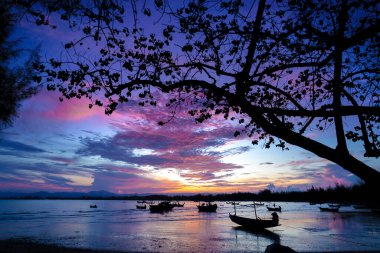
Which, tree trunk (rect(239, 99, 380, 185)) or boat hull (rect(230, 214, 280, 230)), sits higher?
tree trunk (rect(239, 99, 380, 185))

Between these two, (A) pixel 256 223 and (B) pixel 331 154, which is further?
(A) pixel 256 223

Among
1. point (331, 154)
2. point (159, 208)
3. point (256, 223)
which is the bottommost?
point (256, 223)

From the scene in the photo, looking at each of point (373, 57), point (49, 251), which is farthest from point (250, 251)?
point (373, 57)

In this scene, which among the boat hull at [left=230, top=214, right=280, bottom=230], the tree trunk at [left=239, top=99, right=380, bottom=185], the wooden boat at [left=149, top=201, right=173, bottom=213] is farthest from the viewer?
the wooden boat at [left=149, top=201, right=173, bottom=213]

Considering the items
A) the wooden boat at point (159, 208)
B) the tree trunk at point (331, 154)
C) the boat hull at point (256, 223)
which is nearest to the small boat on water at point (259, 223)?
the boat hull at point (256, 223)

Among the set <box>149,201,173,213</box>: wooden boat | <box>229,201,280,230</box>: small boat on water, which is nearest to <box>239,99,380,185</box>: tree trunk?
<box>229,201,280,230</box>: small boat on water

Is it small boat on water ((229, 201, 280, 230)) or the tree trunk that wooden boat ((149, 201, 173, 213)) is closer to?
small boat on water ((229, 201, 280, 230))

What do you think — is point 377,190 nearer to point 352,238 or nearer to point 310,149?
point 310,149

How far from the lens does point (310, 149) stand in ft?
18.4

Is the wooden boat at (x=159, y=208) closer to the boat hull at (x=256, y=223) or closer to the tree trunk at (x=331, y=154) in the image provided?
the boat hull at (x=256, y=223)

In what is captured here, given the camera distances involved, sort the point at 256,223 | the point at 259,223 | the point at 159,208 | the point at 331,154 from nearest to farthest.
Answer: the point at 331,154 → the point at 259,223 → the point at 256,223 → the point at 159,208

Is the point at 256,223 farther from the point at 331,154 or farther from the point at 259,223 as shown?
the point at 331,154

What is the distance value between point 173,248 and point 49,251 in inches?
390

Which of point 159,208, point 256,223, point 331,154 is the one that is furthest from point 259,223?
point 159,208
